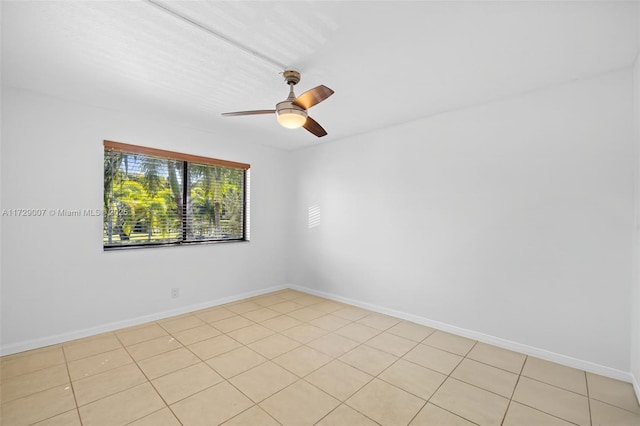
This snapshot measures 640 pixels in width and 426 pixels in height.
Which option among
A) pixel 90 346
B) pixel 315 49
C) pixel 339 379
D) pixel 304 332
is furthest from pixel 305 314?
pixel 315 49

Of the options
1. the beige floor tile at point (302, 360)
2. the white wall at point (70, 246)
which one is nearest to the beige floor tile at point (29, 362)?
the white wall at point (70, 246)

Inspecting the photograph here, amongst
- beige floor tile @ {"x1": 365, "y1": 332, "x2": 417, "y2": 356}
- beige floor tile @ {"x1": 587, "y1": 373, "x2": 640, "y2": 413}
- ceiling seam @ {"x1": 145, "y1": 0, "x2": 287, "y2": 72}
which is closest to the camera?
ceiling seam @ {"x1": 145, "y1": 0, "x2": 287, "y2": 72}

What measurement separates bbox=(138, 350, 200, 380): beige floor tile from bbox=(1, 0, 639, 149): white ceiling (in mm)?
2509

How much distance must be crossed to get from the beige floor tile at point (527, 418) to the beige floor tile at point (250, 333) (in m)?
2.20

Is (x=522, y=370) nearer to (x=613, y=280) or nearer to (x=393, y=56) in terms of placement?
(x=613, y=280)

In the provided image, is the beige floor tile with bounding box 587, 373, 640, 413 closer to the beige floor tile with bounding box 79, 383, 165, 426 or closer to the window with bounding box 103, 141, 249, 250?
the beige floor tile with bounding box 79, 383, 165, 426

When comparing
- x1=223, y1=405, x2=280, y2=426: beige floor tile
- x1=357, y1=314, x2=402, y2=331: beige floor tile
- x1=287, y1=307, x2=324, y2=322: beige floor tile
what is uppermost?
x1=223, y1=405, x2=280, y2=426: beige floor tile

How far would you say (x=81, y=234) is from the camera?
3021 millimetres

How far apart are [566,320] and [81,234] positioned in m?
4.82

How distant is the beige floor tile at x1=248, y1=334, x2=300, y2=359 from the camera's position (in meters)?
2.71

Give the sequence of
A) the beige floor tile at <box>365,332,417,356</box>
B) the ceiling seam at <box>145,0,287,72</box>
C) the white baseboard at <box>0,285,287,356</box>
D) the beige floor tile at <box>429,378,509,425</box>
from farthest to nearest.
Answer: the beige floor tile at <box>365,332,417,356</box> < the white baseboard at <box>0,285,287,356</box> < the beige floor tile at <box>429,378,509,425</box> < the ceiling seam at <box>145,0,287,72</box>

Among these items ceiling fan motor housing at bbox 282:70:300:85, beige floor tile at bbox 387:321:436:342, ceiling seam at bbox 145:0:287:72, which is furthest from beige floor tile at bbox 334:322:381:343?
ceiling seam at bbox 145:0:287:72

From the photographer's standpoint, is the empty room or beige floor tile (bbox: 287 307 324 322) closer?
the empty room

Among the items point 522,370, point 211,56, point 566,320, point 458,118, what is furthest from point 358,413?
point 458,118
